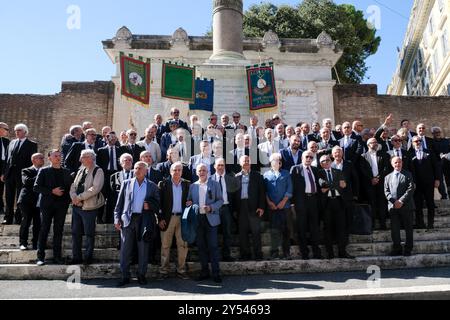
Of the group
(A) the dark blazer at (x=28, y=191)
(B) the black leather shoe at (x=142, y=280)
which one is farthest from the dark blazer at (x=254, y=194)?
(A) the dark blazer at (x=28, y=191)

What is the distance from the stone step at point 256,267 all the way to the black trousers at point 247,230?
0.96 ft

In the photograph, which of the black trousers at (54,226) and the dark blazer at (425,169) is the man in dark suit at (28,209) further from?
the dark blazer at (425,169)

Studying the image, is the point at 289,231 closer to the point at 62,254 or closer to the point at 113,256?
the point at 113,256

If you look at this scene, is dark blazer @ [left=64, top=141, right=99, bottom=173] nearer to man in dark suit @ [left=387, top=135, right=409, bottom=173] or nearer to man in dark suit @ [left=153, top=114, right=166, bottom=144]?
man in dark suit @ [left=153, top=114, right=166, bottom=144]

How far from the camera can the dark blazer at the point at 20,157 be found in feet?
27.6

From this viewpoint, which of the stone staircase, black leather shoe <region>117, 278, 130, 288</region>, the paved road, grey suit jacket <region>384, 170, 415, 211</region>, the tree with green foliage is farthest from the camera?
the tree with green foliage

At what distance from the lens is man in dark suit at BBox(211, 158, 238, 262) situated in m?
6.86

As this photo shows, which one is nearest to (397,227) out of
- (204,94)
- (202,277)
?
(202,277)

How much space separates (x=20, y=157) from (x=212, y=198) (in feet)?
14.4

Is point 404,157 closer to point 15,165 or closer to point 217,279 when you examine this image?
point 217,279

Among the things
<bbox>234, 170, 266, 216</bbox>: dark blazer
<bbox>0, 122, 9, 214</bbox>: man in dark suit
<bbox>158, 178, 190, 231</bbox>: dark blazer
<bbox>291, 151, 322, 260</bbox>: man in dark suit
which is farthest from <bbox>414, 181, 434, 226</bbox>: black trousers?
<bbox>0, 122, 9, 214</bbox>: man in dark suit

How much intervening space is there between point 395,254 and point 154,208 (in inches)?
163

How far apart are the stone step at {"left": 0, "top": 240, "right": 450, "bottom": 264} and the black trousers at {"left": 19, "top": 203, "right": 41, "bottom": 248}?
10.2 inches

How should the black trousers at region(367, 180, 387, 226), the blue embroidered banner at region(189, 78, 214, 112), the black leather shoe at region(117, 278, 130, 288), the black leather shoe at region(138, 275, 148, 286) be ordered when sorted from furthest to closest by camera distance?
the blue embroidered banner at region(189, 78, 214, 112)
the black trousers at region(367, 180, 387, 226)
the black leather shoe at region(138, 275, 148, 286)
the black leather shoe at region(117, 278, 130, 288)
